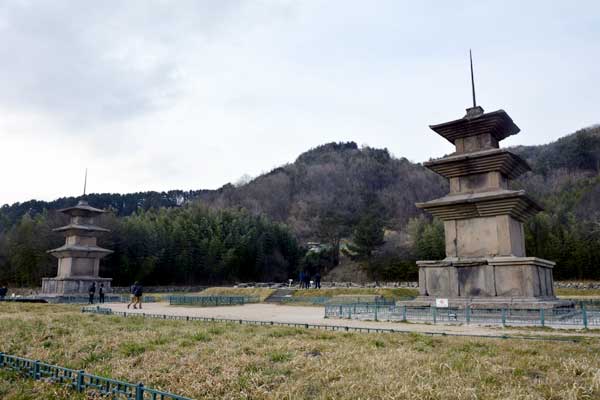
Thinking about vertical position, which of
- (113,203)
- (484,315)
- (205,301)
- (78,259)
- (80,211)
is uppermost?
(113,203)

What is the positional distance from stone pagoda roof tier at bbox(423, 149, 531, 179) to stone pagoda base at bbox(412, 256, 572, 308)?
333 cm

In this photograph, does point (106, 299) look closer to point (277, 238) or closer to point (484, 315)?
point (484, 315)

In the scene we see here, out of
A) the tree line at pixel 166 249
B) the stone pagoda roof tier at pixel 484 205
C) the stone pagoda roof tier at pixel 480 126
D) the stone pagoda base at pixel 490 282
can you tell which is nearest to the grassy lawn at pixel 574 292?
the stone pagoda base at pixel 490 282

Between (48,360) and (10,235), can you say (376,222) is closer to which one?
(10,235)

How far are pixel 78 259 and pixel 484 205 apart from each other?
3235 centimetres

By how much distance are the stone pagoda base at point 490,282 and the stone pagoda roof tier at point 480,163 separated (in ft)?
10.9

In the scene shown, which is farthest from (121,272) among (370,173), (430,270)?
(370,173)

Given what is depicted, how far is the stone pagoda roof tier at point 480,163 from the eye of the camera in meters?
16.2

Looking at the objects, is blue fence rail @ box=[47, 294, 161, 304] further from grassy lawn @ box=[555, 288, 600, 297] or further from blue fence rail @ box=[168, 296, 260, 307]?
grassy lawn @ box=[555, 288, 600, 297]

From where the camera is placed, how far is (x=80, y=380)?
7172 millimetres

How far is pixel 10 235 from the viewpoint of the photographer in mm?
43781

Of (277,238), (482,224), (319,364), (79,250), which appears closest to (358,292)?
(482,224)

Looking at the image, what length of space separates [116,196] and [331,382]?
97.8 meters

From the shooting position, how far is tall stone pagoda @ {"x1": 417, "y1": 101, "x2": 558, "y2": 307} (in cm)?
1498
